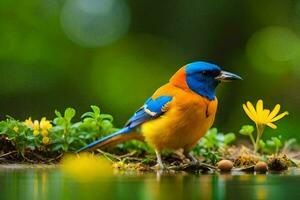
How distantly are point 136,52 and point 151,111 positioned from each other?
22.0 feet

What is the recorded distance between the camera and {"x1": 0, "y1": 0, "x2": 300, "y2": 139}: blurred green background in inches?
441

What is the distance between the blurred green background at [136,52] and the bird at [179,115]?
4371 mm

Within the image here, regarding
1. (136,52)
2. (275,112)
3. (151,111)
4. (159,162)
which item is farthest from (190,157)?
(136,52)

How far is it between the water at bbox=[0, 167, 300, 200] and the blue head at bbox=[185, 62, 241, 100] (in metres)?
0.94

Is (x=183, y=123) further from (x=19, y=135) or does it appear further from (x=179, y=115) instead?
(x=19, y=135)

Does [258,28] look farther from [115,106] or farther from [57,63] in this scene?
[57,63]

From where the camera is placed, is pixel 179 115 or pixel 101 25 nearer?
pixel 179 115

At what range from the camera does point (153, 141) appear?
5.98 m

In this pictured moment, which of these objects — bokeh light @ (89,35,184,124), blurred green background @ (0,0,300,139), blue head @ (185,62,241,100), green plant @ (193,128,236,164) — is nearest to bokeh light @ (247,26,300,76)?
blurred green background @ (0,0,300,139)

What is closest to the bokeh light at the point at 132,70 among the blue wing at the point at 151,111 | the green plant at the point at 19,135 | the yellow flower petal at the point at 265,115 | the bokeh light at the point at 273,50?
the bokeh light at the point at 273,50

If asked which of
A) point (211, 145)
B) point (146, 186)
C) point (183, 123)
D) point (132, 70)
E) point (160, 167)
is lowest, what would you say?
point (146, 186)

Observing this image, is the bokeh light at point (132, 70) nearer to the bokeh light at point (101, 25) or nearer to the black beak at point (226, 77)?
the bokeh light at point (101, 25)

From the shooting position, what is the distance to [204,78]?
6070mm

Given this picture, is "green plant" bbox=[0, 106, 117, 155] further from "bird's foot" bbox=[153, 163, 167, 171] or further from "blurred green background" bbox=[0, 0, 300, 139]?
"blurred green background" bbox=[0, 0, 300, 139]
